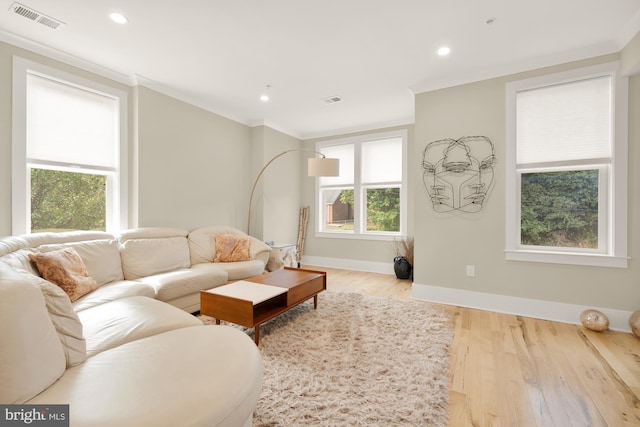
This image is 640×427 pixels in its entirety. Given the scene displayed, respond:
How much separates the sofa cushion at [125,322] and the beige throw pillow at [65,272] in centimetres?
37

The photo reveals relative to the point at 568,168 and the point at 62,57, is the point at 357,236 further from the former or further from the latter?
the point at 62,57

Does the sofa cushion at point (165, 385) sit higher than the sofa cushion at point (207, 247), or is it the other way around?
the sofa cushion at point (207, 247)

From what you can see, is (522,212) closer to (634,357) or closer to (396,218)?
(634,357)

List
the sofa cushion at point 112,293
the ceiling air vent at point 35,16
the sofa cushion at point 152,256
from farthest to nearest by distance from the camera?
1. the sofa cushion at point 152,256
2. the ceiling air vent at point 35,16
3. the sofa cushion at point 112,293

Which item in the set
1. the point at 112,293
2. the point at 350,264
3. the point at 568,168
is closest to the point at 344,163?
the point at 350,264

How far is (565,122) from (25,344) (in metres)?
4.38

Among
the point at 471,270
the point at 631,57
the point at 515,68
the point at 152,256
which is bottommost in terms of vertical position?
the point at 471,270

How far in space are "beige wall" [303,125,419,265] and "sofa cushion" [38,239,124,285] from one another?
3.58m

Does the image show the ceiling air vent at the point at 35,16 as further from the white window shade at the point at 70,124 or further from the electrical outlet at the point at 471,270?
the electrical outlet at the point at 471,270

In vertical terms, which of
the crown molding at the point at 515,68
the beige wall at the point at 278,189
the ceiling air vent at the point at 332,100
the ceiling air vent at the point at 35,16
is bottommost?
the beige wall at the point at 278,189

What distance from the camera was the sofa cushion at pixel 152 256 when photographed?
3.04 metres

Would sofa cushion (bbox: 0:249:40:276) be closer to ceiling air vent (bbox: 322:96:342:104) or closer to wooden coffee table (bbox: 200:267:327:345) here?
wooden coffee table (bbox: 200:267:327:345)

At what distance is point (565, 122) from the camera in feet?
9.81

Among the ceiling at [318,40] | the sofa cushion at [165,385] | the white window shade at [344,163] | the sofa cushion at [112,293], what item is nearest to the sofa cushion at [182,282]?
the sofa cushion at [112,293]
